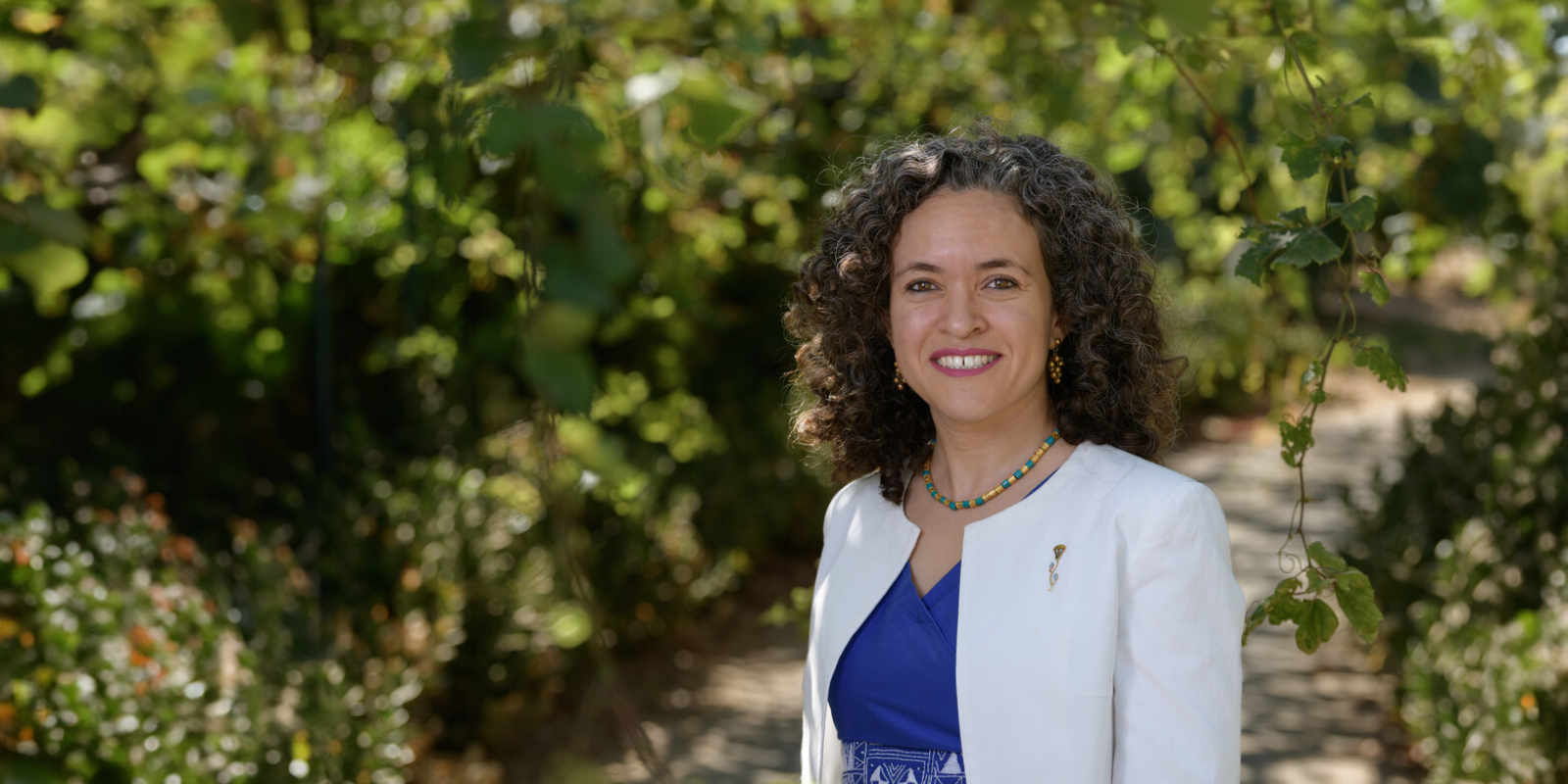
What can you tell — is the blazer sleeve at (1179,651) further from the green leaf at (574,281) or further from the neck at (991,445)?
the green leaf at (574,281)

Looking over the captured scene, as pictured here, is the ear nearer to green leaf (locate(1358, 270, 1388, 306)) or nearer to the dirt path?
green leaf (locate(1358, 270, 1388, 306))

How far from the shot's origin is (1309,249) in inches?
65.3

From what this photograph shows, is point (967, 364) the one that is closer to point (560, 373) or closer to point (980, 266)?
point (980, 266)

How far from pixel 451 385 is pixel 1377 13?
3.56m

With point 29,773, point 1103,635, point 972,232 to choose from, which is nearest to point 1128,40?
point 972,232

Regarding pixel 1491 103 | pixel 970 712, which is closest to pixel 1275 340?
pixel 1491 103

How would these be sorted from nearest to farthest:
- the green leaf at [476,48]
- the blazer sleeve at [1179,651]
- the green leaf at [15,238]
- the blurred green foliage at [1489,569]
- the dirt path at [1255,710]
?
the green leaf at [476,48]
the blazer sleeve at [1179,651]
the green leaf at [15,238]
the blurred green foliage at [1489,569]
the dirt path at [1255,710]

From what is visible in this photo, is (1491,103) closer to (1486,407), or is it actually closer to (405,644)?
(1486,407)

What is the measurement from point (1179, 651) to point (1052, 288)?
21.0 inches

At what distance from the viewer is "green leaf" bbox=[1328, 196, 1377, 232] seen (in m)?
1.62

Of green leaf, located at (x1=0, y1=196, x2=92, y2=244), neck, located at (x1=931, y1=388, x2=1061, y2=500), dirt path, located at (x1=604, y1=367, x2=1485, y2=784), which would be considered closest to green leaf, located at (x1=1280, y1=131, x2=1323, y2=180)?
neck, located at (x1=931, y1=388, x2=1061, y2=500)

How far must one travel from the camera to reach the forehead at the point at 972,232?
163cm

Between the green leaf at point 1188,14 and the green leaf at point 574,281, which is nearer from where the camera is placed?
the green leaf at point 574,281

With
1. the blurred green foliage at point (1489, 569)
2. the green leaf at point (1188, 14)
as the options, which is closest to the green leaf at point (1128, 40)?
the green leaf at point (1188, 14)
